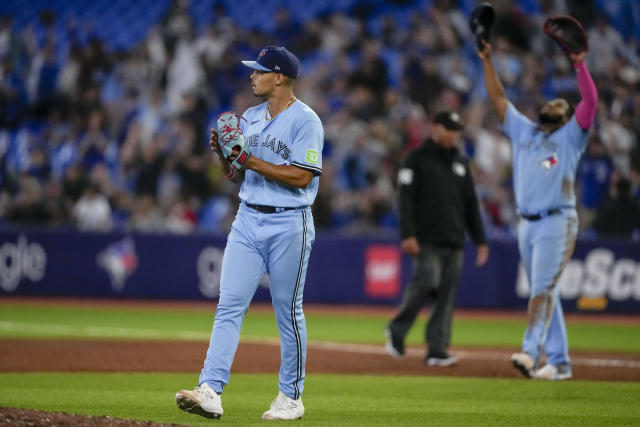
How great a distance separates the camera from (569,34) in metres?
7.92

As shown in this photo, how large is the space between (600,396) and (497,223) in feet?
32.0

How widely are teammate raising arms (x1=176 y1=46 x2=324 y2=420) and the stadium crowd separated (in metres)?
10.8

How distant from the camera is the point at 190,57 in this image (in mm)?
20672

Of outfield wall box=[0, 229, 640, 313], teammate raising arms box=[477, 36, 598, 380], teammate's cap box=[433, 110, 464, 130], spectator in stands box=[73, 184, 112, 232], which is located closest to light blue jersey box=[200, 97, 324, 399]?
teammate raising arms box=[477, 36, 598, 380]

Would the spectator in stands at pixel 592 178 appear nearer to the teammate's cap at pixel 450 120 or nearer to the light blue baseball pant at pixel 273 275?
the teammate's cap at pixel 450 120

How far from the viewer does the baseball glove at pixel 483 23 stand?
27.7ft

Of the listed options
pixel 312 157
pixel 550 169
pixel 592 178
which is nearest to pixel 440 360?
pixel 550 169

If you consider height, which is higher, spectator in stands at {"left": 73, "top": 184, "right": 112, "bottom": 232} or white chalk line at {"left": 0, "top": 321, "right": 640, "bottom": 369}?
spectator in stands at {"left": 73, "top": 184, "right": 112, "bottom": 232}

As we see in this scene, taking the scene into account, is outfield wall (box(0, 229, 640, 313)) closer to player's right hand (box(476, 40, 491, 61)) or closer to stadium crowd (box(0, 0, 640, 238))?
stadium crowd (box(0, 0, 640, 238))

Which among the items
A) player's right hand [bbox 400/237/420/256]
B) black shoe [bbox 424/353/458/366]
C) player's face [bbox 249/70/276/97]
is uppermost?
player's face [bbox 249/70/276/97]

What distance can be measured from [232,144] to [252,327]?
823 centimetres

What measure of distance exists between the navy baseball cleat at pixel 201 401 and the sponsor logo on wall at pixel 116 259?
12035 mm

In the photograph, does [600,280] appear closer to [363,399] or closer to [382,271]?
[382,271]

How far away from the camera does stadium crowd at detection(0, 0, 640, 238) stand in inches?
687
